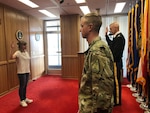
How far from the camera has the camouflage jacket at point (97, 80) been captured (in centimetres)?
102

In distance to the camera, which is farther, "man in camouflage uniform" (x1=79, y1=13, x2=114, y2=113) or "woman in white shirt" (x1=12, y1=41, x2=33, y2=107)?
"woman in white shirt" (x1=12, y1=41, x2=33, y2=107)

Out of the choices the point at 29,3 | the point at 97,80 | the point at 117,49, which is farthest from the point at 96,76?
the point at 29,3

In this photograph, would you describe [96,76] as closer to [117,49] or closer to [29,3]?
[117,49]

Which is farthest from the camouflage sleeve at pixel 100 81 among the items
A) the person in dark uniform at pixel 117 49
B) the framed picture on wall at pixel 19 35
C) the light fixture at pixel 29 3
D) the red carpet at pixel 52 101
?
the framed picture on wall at pixel 19 35

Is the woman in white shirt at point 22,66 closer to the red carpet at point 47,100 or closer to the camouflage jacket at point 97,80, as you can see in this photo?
the red carpet at point 47,100

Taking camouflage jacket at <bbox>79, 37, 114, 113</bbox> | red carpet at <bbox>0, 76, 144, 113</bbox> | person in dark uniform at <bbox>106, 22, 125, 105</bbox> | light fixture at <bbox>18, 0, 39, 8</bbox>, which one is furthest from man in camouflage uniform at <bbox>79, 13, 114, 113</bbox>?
light fixture at <bbox>18, 0, 39, 8</bbox>

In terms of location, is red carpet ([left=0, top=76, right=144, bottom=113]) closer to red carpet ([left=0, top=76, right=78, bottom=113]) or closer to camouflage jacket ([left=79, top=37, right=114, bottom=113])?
red carpet ([left=0, top=76, right=78, bottom=113])

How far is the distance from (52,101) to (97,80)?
8.88 ft

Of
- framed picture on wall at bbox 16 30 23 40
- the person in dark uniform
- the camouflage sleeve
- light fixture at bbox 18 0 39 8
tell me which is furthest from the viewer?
framed picture on wall at bbox 16 30 23 40

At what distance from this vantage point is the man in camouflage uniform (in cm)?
102

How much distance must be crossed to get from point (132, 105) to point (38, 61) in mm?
4101

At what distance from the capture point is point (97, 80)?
40.1 inches

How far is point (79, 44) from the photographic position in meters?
5.62

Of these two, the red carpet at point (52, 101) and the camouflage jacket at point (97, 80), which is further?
the red carpet at point (52, 101)
